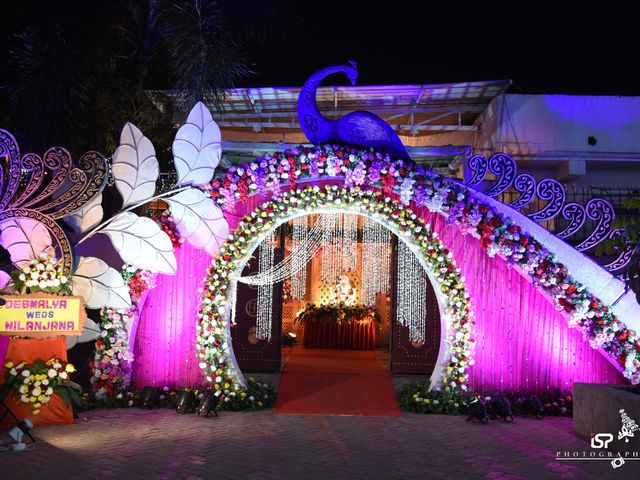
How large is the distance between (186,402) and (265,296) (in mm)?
2849

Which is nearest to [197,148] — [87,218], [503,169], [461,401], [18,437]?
[87,218]

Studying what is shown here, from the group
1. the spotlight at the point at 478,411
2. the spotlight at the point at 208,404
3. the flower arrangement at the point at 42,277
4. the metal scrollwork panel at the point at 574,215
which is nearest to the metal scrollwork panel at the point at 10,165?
the flower arrangement at the point at 42,277

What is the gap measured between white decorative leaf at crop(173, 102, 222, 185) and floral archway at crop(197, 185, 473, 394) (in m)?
0.87

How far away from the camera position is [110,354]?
764cm

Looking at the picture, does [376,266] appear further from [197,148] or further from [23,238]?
[23,238]

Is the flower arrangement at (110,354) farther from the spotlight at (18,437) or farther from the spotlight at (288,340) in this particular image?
the spotlight at (288,340)

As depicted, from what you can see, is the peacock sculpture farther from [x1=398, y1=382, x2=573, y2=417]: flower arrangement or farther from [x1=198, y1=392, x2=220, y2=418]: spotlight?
[x1=198, y1=392, x2=220, y2=418]: spotlight

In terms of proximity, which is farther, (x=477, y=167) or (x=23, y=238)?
(x=477, y=167)

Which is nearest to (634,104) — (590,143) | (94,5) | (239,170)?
(590,143)

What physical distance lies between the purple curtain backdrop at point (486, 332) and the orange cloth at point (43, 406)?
1.45 m

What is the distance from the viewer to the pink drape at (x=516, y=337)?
8.00 m

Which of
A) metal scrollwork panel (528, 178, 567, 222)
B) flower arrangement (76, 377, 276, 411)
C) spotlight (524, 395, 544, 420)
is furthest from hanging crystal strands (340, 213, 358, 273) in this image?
spotlight (524, 395, 544, 420)

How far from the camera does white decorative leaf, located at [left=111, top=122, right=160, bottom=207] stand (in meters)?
7.41

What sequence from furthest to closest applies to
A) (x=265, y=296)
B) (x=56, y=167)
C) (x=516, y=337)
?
(x=265, y=296) < (x=516, y=337) < (x=56, y=167)
